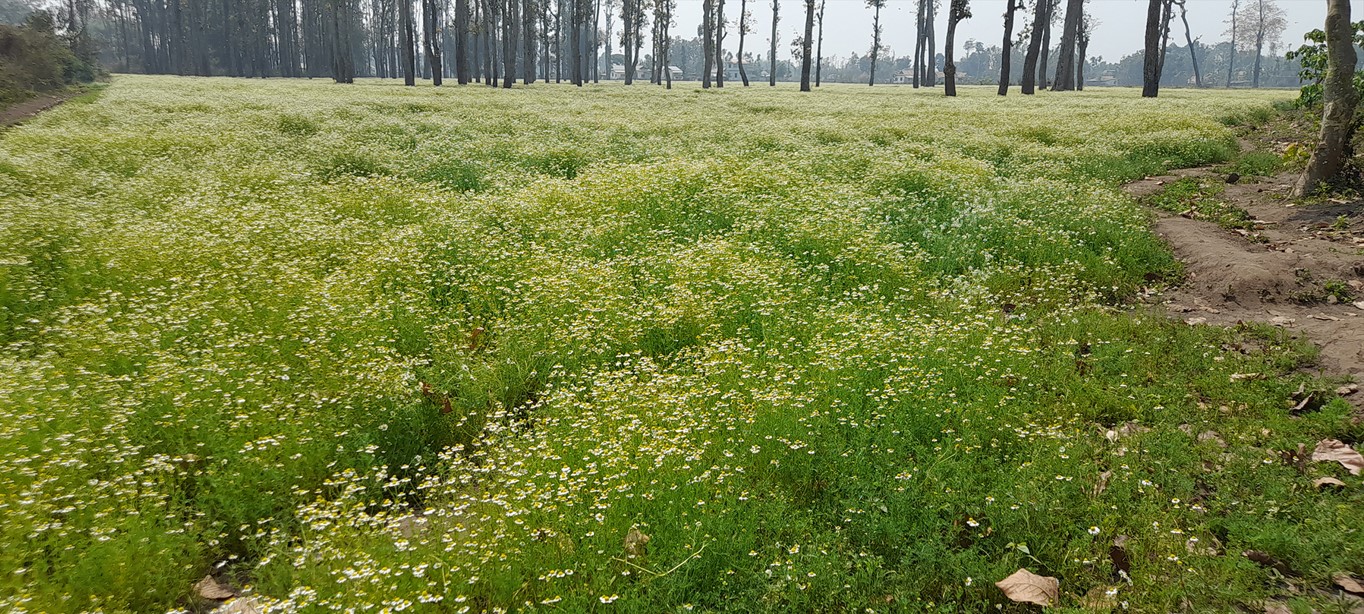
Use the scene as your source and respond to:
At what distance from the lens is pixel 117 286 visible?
7.66 m

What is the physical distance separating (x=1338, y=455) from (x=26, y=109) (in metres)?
37.8

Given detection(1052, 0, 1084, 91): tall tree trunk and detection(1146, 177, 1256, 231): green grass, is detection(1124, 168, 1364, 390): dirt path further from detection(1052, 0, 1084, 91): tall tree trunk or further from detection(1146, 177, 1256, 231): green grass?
detection(1052, 0, 1084, 91): tall tree trunk

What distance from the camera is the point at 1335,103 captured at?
1181 centimetres

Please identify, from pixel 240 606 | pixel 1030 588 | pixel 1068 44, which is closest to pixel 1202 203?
pixel 1030 588

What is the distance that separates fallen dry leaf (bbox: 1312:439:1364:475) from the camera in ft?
14.4

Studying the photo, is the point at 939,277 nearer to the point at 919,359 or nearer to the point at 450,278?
the point at 919,359

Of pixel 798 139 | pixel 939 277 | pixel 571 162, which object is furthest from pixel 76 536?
pixel 798 139

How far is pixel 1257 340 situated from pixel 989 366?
287 centimetres

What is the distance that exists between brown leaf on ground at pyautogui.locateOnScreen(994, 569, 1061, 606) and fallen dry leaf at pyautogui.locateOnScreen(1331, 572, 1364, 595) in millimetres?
1302

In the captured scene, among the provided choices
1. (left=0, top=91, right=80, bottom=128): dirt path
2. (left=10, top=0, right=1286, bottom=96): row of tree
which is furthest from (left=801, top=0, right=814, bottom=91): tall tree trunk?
(left=0, top=91, right=80, bottom=128): dirt path

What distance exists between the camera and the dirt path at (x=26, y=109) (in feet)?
76.6

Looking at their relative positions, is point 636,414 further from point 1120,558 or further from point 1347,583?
point 1347,583

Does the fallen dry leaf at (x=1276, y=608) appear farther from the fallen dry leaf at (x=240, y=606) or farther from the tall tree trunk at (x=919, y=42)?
the tall tree trunk at (x=919, y=42)

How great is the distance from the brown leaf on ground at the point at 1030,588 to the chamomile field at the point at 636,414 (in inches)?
2.2
